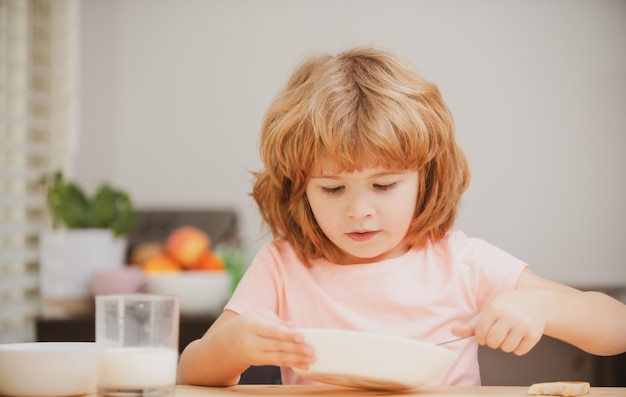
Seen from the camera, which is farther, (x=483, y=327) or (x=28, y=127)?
(x=28, y=127)

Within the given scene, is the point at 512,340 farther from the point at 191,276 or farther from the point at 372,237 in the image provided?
the point at 191,276

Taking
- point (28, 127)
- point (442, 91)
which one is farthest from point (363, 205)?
point (442, 91)

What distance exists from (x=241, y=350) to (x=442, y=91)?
2295mm

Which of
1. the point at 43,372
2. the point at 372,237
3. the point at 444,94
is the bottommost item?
the point at 43,372

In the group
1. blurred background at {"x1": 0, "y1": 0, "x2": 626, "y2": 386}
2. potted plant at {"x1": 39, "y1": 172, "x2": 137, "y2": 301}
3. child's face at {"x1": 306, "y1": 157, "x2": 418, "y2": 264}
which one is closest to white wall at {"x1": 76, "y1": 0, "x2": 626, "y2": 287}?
blurred background at {"x1": 0, "y1": 0, "x2": 626, "y2": 386}

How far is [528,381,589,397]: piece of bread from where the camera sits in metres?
0.87

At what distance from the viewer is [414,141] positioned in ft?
3.69

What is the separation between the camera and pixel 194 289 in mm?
2166

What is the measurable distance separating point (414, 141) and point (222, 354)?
39 centimetres

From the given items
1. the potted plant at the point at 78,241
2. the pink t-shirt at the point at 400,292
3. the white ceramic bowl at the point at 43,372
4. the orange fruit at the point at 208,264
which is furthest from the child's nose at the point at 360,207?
the potted plant at the point at 78,241

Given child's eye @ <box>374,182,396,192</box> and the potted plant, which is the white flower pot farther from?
child's eye @ <box>374,182,396,192</box>

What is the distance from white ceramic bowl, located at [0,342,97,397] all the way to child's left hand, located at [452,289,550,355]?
43cm

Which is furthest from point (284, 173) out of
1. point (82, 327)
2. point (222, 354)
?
point (82, 327)

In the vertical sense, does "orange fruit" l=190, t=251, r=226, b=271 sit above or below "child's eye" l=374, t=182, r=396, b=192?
below
